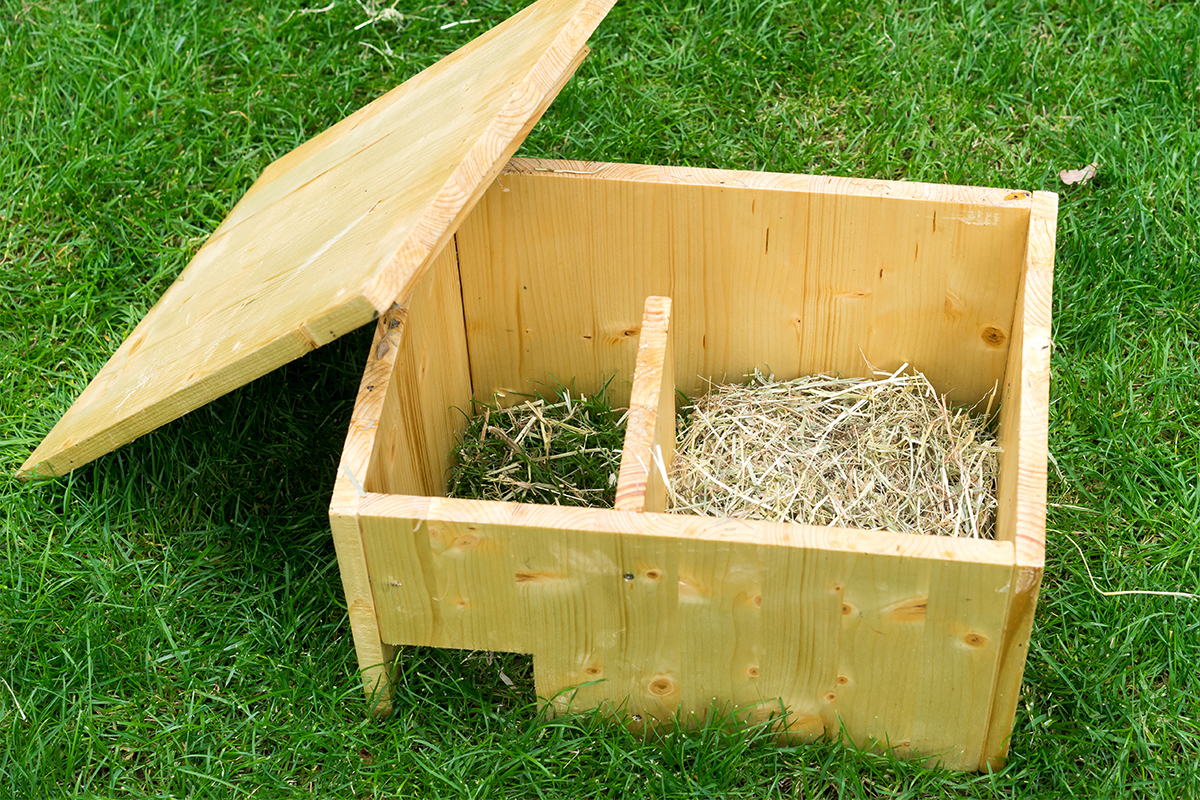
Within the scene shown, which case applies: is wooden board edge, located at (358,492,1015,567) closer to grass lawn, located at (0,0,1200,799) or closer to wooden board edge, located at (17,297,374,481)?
wooden board edge, located at (17,297,374,481)

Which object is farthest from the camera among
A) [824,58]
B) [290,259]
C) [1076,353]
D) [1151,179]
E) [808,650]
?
[824,58]

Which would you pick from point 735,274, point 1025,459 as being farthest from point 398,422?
point 1025,459

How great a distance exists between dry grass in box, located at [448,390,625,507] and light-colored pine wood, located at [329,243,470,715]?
72 mm

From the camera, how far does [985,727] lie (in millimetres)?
2375

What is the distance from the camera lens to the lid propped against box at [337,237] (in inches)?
87.6

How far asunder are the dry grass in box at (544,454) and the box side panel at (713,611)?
23.1 inches

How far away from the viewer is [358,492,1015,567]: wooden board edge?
213 centimetres

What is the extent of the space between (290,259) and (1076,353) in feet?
6.87

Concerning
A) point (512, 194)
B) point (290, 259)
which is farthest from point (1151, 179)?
point (290, 259)

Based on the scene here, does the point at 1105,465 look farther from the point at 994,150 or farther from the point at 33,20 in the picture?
the point at 33,20

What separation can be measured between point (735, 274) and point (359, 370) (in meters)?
1.06

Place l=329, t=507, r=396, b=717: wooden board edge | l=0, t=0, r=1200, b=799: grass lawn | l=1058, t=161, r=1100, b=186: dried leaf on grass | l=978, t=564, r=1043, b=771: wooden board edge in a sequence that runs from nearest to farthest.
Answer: l=978, t=564, r=1043, b=771: wooden board edge
l=329, t=507, r=396, b=717: wooden board edge
l=0, t=0, r=1200, b=799: grass lawn
l=1058, t=161, r=1100, b=186: dried leaf on grass

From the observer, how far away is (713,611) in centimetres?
230

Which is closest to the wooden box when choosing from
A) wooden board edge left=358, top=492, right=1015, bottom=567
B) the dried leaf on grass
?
wooden board edge left=358, top=492, right=1015, bottom=567
